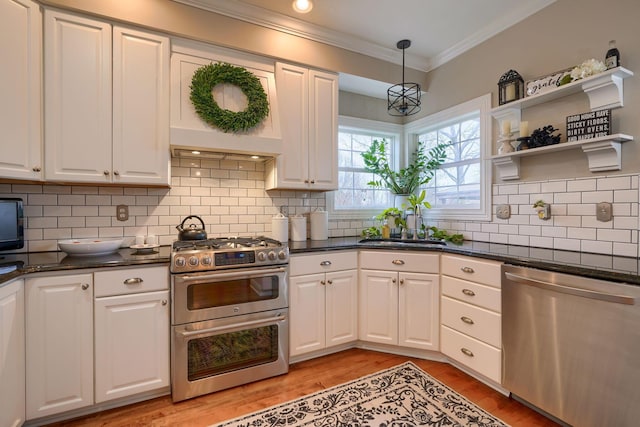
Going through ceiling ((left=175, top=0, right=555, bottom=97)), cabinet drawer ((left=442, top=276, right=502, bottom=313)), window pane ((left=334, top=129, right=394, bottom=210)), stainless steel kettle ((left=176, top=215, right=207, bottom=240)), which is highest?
ceiling ((left=175, top=0, right=555, bottom=97))

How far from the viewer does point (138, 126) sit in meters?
2.18

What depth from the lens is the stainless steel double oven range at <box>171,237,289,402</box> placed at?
6.52 ft

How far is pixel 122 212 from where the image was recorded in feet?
7.92

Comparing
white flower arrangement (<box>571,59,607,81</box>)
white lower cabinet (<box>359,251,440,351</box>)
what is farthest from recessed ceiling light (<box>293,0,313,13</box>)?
white lower cabinet (<box>359,251,440,351</box>)

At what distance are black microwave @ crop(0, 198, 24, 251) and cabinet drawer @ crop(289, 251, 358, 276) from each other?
1741 millimetres

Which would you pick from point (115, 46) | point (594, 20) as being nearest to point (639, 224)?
point (594, 20)

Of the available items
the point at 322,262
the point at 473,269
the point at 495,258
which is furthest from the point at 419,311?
the point at 322,262

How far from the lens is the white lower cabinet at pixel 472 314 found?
Answer: 2051 mm

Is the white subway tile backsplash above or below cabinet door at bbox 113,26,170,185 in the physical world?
below

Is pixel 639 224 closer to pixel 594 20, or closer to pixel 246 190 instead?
pixel 594 20

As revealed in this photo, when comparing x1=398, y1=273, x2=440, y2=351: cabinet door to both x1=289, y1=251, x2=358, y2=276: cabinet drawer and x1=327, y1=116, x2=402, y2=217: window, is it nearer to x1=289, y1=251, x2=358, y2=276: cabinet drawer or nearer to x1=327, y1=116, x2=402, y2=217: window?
x1=289, y1=251, x2=358, y2=276: cabinet drawer

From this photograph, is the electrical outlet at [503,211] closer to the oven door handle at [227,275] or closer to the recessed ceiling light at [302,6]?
the oven door handle at [227,275]

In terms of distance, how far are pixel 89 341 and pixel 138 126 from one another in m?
1.41

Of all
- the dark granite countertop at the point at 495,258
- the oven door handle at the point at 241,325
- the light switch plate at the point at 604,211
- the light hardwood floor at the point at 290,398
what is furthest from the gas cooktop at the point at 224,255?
the light switch plate at the point at 604,211
